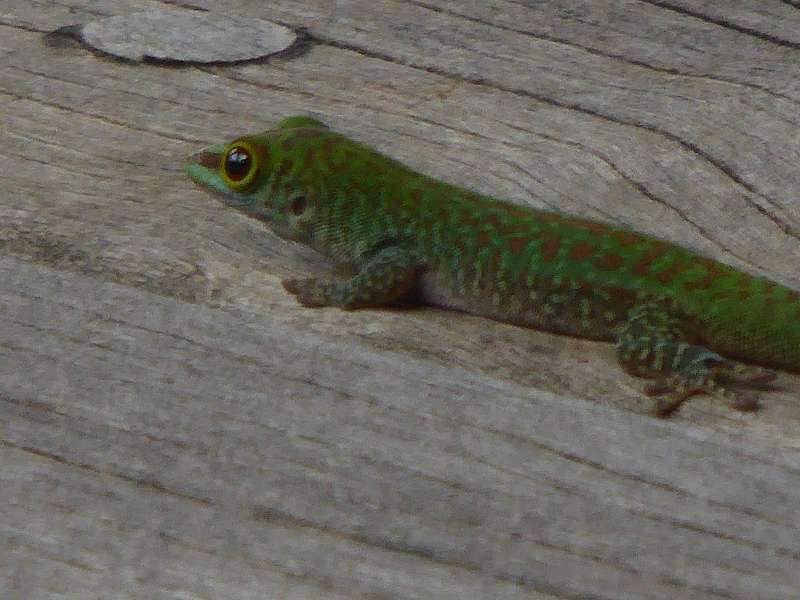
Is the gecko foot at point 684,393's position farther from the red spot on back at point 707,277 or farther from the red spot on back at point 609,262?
the red spot on back at point 609,262

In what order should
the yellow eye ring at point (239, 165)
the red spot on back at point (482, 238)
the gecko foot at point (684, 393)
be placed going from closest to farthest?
1. the gecko foot at point (684, 393)
2. the yellow eye ring at point (239, 165)
3. the red spot on back at point (482, 238)

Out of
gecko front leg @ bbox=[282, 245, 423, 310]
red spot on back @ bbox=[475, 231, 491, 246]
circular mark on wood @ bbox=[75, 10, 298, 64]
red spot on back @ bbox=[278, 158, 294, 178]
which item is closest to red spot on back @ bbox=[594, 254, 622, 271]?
red spot on back @ bbox=[475, 231, 491, 246]

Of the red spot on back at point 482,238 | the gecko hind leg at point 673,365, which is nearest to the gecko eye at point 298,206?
the red spot on back at point 482,238

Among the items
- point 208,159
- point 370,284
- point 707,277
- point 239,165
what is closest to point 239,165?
point 239,165

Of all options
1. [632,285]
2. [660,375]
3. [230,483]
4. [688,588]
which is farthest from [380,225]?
[688,588]

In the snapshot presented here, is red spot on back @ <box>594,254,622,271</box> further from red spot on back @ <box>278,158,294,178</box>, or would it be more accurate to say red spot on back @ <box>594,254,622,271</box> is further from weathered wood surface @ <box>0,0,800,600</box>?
red spot on back @ <box>278,158,294,178</box>

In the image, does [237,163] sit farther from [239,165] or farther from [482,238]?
[482,238]
